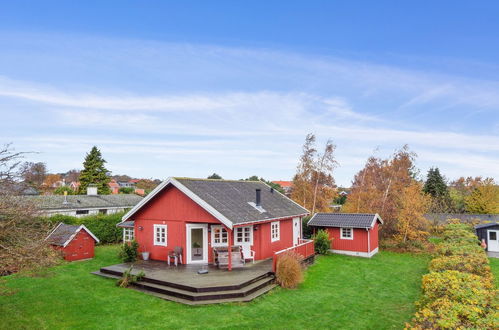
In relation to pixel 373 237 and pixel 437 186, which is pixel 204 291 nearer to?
pixel 373 237

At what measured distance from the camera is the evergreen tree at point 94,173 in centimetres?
4828

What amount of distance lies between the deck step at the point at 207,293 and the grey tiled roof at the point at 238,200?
10.6 feet

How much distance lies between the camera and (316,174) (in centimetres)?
3219

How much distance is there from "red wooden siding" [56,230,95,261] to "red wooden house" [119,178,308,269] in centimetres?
298

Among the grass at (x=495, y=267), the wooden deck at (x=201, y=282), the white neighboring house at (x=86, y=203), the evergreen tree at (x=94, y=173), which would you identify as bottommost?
the grass at (x=495, y=267)

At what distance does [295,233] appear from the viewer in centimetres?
2116

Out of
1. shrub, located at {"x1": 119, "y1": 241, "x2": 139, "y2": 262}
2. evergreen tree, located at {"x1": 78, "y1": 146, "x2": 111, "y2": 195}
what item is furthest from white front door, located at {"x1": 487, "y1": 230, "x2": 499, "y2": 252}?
evergreen tree, located at {"x1": 78, "y1": 146, "x2": 111, "y2": 195}

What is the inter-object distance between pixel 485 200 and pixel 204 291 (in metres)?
39.9

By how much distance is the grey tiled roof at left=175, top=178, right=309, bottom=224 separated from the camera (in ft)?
51.9

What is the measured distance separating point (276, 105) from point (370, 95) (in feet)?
21.8

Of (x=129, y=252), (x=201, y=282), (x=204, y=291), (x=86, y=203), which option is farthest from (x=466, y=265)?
(x=86, y=203)

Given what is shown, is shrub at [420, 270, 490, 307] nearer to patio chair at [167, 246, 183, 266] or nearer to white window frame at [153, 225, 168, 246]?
patio chair at [167, 246, 183, 266]

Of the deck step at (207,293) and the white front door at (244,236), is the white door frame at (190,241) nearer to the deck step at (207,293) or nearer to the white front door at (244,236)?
the white front door at (244,236)

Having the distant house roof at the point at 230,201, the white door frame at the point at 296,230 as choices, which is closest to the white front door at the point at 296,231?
the white door frame at the point at 296,230
